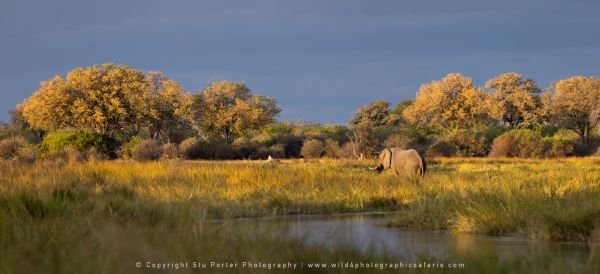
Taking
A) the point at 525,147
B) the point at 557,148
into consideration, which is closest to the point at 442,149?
the point at 525,147

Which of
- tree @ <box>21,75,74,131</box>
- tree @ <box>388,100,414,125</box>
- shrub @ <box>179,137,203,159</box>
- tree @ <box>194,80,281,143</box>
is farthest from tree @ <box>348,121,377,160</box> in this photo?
tree @ <box>388,100,414,125</box>

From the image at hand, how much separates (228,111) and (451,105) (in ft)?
82.8

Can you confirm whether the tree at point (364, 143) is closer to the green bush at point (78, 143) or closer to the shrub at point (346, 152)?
the shrub at point (346, 152)

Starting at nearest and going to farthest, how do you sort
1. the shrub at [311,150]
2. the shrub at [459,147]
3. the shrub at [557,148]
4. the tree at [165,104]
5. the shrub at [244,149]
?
the shrub at [311,150]
the shrub at [244,149]
the shrub at [557,148]
the shrub at [459,147]
the tree at [165,104]

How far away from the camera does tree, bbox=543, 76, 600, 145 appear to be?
68562mm

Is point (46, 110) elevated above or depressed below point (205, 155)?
above

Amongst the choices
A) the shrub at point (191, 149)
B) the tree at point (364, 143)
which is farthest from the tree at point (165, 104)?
the tree at point (364, 143)

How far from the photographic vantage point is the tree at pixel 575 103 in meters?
68.6

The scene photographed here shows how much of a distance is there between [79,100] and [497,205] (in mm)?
47147

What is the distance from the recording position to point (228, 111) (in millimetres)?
63562

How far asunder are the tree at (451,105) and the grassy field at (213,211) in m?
57.4

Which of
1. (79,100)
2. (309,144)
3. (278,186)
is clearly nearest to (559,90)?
(309,144)

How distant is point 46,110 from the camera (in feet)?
178

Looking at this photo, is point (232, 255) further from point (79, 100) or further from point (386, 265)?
point (79, 100)
